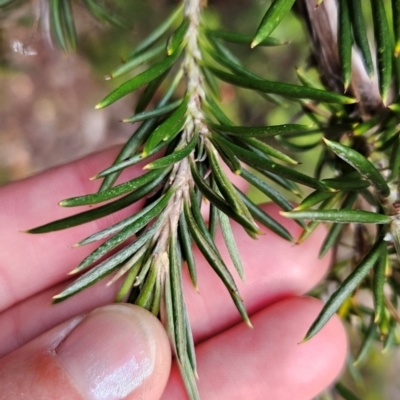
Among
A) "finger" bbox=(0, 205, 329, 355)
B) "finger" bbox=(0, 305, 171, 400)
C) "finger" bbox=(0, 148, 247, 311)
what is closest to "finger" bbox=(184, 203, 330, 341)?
"finger" bbox=(0, 205, 329, 355)

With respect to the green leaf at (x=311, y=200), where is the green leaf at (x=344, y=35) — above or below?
above

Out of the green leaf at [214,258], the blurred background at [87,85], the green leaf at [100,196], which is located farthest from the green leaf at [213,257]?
the blurred background at [87,85]

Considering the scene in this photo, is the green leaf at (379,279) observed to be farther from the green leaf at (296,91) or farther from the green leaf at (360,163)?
the green leaf at (296,91)

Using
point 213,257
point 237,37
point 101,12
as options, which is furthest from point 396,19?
point 101,12

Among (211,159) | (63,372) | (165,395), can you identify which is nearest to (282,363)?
(165,395)

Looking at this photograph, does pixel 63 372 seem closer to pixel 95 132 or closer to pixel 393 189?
pixel 393 189

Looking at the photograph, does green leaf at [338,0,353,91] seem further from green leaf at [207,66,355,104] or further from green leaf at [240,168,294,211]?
green leaf at [240,168,294,211]
